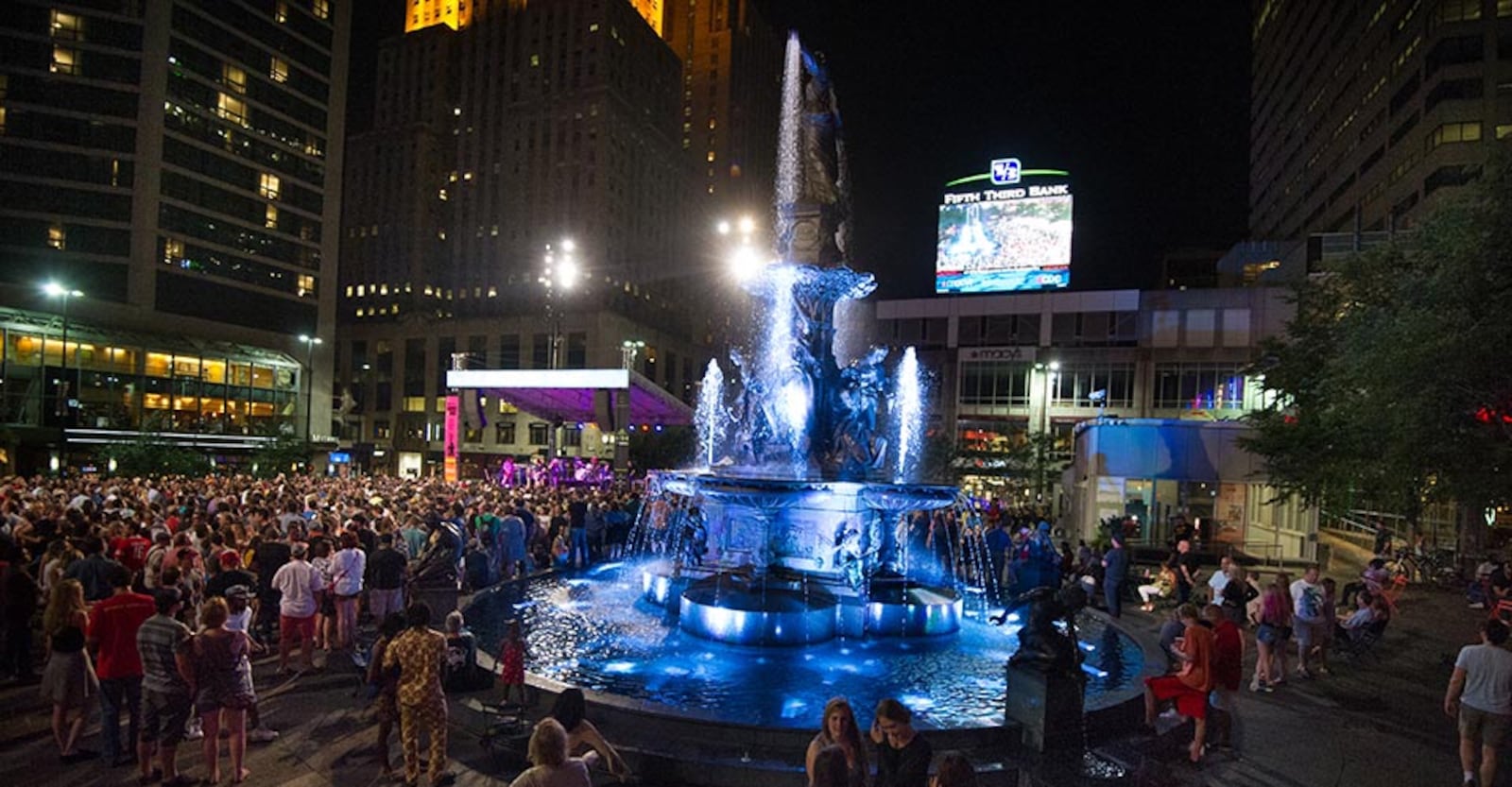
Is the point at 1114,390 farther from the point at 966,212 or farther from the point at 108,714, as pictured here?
the point at 108,714

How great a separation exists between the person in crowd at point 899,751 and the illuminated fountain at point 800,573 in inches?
94.1

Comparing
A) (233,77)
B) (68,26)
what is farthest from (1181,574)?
(233,77)

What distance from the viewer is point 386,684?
688 cm

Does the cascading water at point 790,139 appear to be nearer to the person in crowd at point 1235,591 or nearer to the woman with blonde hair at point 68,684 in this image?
the person in crowd at point 1235,591

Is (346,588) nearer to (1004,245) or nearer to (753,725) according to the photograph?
(753,725)

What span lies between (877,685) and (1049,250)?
5100 centimetres

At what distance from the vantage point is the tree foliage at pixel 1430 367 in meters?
14.1

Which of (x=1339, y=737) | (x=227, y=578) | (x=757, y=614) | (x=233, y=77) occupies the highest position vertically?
(x=233, y=77)

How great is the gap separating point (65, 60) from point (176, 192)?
9979 millimetres

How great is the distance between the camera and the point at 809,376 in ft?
50.8

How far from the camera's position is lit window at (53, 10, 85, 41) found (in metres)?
53.9

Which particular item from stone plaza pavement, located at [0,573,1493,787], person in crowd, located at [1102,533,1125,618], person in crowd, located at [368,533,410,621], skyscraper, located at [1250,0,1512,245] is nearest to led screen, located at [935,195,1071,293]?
skyscraper, located at [1250,0,1512,245]

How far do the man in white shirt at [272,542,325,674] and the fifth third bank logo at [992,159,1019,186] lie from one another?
54477mm

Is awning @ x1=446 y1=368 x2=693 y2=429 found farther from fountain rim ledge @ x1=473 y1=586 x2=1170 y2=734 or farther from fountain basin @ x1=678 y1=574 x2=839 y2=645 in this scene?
fountain rim ledge @ x1=473 y1=586 x2=1170 y2=734
